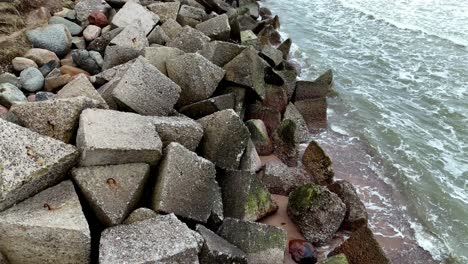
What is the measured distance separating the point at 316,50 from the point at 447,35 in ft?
11.3

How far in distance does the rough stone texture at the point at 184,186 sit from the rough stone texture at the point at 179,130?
0.33 m

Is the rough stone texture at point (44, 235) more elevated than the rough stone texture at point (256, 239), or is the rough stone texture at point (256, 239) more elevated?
the rough stone texture at point (44, 235)

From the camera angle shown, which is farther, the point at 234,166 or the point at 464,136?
the point at 464,136

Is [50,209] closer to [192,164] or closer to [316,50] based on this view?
[192,164]

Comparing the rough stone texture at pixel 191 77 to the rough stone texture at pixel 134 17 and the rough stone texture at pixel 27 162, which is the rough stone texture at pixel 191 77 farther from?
the rough stone texture at pixel 27 162

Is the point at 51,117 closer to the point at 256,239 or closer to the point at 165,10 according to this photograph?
the point at 256,239

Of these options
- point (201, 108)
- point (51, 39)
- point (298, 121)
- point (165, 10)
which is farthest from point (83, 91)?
point (165, 10)

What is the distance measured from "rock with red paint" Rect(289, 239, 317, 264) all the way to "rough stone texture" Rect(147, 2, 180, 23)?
187 inches

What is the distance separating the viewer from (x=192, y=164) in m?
3.82

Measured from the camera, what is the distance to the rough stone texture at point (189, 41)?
6.30 meters

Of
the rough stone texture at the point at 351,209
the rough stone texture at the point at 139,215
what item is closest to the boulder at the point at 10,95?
the rough stone texture at the point at 139,215

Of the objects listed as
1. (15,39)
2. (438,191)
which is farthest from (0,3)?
(438,191)

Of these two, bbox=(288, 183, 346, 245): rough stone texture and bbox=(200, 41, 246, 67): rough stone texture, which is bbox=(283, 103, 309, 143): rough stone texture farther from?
bbox=(288, 183, 346, 245): rough stone texture

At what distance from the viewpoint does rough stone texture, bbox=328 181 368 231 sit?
188 inches
